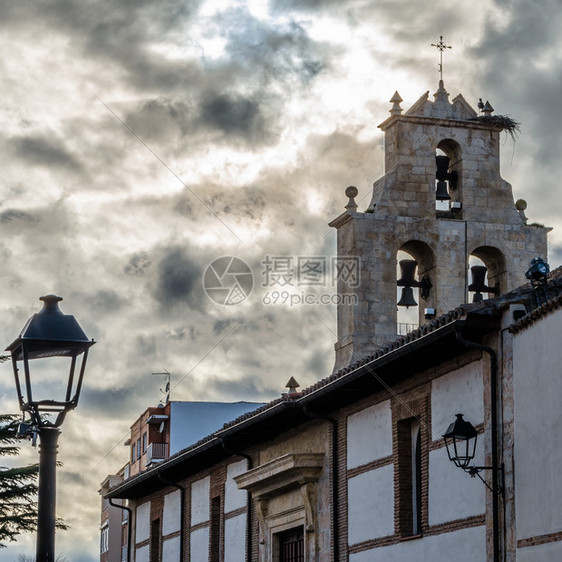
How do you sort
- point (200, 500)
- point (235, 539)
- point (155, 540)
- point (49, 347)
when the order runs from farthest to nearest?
1. point (155, 540)
2. point (200, 500)
3. point (235, 539)
4. point (49, 347)

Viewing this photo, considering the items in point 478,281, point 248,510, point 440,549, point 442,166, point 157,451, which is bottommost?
point 440,549

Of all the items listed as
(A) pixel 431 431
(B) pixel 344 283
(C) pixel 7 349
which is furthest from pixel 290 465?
(C) pixel 7 349

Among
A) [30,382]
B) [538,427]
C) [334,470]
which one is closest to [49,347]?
[30,382]

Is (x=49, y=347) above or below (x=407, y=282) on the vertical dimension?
below

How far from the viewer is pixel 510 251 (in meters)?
27.9

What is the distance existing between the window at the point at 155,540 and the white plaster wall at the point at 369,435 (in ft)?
40.5

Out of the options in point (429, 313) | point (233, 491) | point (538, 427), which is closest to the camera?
point (538, 427)

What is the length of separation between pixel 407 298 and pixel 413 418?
31.2ft

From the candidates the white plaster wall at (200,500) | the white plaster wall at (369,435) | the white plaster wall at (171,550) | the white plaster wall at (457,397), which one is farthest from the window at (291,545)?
the white plaster wall at (171,550)

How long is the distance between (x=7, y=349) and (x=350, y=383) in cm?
1027

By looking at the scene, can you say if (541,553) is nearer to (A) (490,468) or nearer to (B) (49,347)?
(A) (490,468)

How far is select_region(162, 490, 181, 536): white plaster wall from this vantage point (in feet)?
91.4

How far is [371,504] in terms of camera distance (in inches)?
685

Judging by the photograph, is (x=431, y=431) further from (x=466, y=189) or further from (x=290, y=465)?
(x=466, y=189)
